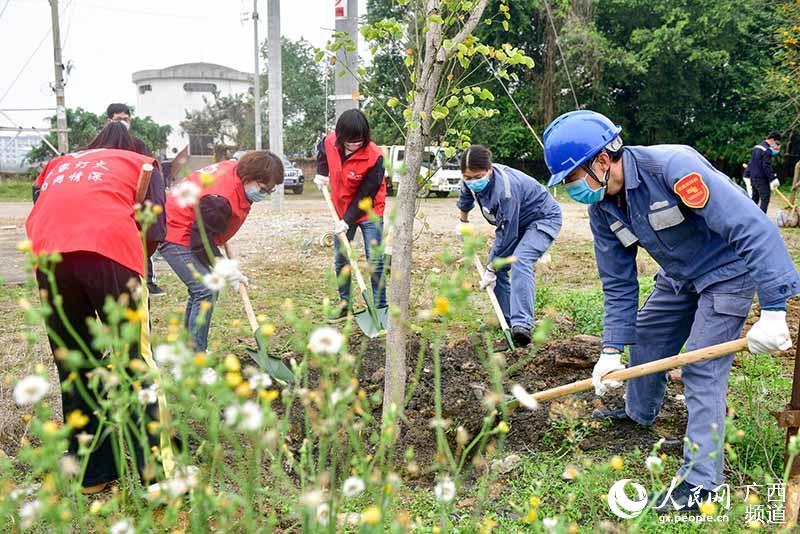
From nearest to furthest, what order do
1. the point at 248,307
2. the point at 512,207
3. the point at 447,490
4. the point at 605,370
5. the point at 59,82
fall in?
the point at 447,490
the point at 605,370
the point at 248,307
the point at 512,207
the point at 59,82

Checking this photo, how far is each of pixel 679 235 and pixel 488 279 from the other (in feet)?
8.42

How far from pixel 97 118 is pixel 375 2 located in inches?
444

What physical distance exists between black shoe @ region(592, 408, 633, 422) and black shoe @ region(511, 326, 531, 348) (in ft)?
4.10

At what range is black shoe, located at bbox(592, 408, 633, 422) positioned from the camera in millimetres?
3656

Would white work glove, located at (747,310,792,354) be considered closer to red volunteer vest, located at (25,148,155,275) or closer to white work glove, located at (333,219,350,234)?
red volunteer vest, located at (25,148,155,275)

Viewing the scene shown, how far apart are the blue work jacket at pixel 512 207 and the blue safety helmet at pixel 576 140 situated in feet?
6.97

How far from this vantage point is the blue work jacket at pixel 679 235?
2.62 meters

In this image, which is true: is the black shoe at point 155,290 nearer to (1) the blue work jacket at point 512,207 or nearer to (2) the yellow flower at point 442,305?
(1) the blue work jacket at point 512,207

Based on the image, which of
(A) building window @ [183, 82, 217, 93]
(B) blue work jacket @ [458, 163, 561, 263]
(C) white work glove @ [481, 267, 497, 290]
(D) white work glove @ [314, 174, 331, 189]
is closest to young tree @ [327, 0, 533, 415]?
(B) blue work jacket @ [458, 163, 561, 263]

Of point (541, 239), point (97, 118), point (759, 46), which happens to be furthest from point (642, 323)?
point (97, 118)

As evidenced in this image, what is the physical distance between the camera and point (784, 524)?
2.54 metres

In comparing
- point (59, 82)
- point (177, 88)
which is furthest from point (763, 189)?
point (177, 88)

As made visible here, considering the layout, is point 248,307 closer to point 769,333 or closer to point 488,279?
point 488,279

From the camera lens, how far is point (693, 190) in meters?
2.75
